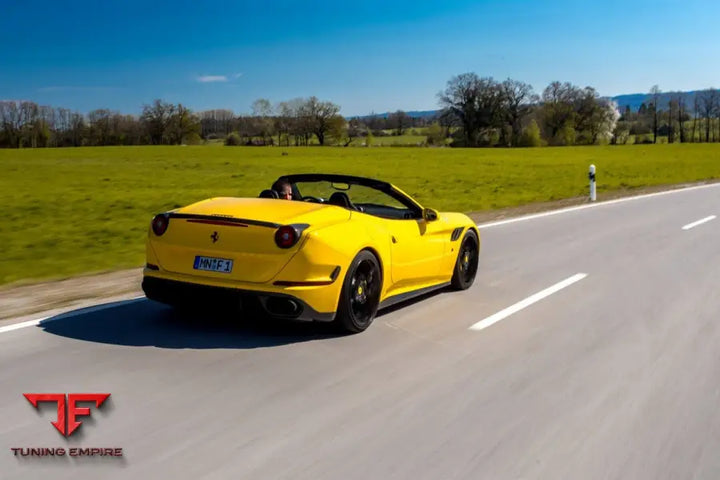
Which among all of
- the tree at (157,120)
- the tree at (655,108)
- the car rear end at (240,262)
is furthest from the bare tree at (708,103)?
the car rear end at (240,262)

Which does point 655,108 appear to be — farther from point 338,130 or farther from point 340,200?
point 340,200

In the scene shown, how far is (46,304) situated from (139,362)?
100 inches

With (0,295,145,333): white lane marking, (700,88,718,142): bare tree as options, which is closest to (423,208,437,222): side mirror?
(0,295,145,333): white lane marking

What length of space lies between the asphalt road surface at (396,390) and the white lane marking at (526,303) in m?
0.04

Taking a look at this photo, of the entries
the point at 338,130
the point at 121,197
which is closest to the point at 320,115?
the point at 338,130

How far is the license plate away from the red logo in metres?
1.39

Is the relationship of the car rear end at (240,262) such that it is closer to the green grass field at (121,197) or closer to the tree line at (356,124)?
the green grass field at (121,197)

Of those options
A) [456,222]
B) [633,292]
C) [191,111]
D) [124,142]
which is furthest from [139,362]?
[191,111]

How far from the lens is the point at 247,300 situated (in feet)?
17.6

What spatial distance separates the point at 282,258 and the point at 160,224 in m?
1.10

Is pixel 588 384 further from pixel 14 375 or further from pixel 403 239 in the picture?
pixel 14 375

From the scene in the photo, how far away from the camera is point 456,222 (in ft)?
25.0

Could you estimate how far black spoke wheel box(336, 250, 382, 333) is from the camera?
223 inches

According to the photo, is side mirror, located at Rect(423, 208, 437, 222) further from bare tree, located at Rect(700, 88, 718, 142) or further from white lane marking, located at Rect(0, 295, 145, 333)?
bare tree, located at Rect(700, 88, 718, 142)
